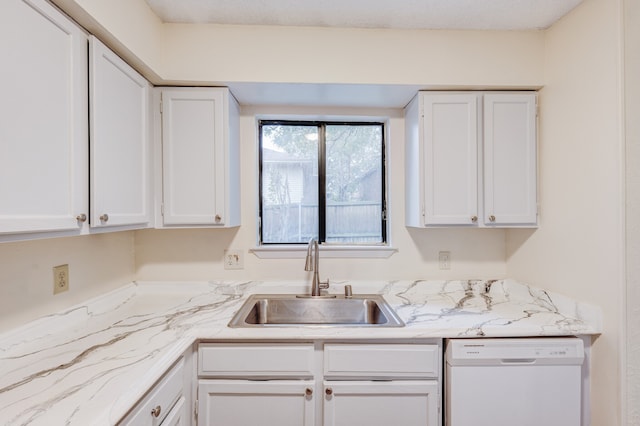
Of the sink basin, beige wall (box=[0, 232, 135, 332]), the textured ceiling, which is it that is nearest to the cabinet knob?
beige wall (box=[0, 232, 135, 332])

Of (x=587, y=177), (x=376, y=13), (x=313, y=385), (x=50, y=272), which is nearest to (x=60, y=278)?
(x=50, y=272)

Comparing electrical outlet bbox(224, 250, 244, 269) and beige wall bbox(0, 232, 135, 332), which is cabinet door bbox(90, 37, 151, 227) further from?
electrical outlet bbox(224, 250, 244, 269)

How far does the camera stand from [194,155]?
5.59 ft

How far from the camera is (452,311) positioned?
5.42 ft

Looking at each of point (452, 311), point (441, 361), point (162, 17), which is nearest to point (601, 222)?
point (452, 311)

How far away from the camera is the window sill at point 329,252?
2.04m

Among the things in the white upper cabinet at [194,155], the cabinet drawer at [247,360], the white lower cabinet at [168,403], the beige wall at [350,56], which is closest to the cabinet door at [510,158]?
the beige wall at [350,56]

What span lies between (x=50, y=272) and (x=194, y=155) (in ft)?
2.65

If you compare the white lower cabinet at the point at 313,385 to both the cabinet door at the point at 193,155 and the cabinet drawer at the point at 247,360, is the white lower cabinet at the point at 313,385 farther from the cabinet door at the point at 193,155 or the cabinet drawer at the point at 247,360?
the cabinet door at the point at 193,155

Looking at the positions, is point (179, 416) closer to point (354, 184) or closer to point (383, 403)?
point (383, 403)

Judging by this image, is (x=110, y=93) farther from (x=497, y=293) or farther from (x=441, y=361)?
(x=497, y=293)

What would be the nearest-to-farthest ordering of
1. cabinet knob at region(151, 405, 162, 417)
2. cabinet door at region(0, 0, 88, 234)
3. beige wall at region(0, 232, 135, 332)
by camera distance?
cabinet door at region(0, 0, 88, 234) → cabinet knob at region(151, 405, 162, 417) → beige wall at region(0, 232, 135, 332)

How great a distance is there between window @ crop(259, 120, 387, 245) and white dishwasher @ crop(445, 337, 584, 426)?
942mm

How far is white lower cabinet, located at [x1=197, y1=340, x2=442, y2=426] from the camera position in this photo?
54.7 inches
